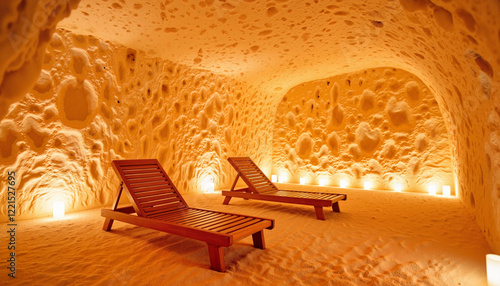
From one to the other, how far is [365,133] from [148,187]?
5741mm

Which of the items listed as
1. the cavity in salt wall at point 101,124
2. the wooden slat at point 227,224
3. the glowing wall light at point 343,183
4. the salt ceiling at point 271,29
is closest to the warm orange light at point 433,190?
the glowing wall light at point 343,183

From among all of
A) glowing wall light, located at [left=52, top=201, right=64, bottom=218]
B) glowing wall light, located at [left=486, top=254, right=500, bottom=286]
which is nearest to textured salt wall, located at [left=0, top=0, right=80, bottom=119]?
glowing wall light, located at [left=486, top=254, right=500, bottom=286]

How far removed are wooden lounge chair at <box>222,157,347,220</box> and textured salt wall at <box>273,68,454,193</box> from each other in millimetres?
3030

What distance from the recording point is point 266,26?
13.9 feet

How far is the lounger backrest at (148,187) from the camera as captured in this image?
307 cm

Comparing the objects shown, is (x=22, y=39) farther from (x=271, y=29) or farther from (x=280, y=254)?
(x=271, y=29)

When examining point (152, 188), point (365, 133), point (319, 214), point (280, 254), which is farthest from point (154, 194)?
point (365, 133)

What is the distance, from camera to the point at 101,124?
4.58m

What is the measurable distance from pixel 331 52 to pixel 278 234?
4004 mm

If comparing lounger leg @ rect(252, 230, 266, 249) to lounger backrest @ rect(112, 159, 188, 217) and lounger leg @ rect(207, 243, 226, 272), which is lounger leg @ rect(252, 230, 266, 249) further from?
lounger backrest @ rect(112, 159, 188, 217)

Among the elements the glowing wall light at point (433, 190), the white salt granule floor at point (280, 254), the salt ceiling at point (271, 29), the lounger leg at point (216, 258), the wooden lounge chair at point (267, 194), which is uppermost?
the salt ceiling at point (271, 29)

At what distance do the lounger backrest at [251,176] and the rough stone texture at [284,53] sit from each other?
1.41 meters

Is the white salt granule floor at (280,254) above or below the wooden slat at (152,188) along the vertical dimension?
below

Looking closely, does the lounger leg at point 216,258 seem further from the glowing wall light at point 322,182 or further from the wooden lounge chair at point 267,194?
the glowing wall light at point 322,182
